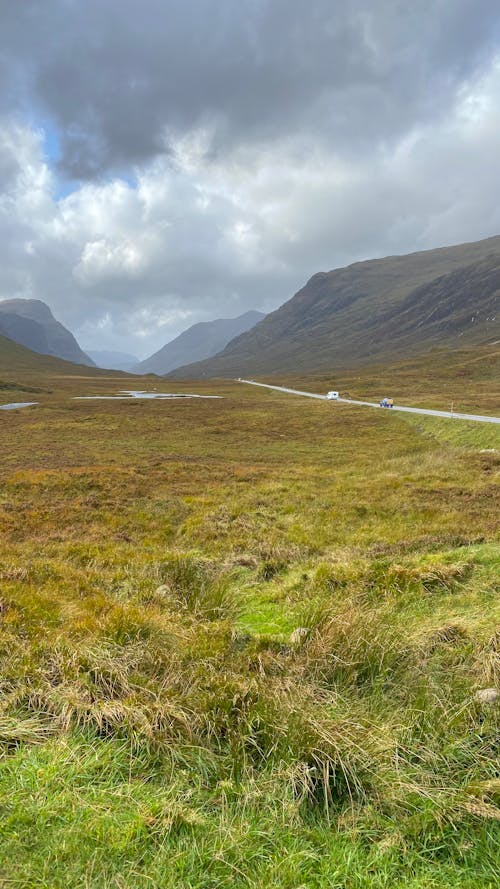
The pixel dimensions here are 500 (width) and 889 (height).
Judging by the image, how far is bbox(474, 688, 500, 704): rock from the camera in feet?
15.8

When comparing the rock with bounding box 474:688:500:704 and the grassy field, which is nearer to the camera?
the grassy field

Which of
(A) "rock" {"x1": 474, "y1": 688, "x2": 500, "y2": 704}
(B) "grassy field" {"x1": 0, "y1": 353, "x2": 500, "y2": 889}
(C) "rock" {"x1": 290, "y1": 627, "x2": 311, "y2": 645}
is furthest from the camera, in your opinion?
(C) "rock" {"x1": 290, "y1": 627, "x2": 311, "y2": 645}

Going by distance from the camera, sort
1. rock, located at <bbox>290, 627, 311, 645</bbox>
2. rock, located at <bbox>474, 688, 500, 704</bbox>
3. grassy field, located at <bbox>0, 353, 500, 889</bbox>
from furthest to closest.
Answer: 1. rock, located at <bbox>290, 627, 311, 645</bbox>
2. rock, located at <bbox>474, 688, 500, 704</bbox>
3. grassy field, located at <bbox>0, 353, 500, 889</bbox>

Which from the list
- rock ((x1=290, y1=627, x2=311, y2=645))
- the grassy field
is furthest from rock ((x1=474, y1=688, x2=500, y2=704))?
rock ((x1=290, y1=627, x2=311, y2=645))

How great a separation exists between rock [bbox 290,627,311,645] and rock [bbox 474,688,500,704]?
237cm

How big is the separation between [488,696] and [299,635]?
2.57 meters

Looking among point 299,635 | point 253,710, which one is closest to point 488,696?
point 299,635

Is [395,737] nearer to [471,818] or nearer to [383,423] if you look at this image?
[471,818]

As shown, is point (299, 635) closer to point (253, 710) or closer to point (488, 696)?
point (253, 710)

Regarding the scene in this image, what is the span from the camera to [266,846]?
11.3 feet

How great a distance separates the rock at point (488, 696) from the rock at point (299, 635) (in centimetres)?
237

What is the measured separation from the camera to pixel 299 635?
6484mm

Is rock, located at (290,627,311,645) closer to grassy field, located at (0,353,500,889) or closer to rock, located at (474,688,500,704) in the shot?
grassy field, located at (0,353,500,889)

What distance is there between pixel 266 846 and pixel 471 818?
5.95 feet
